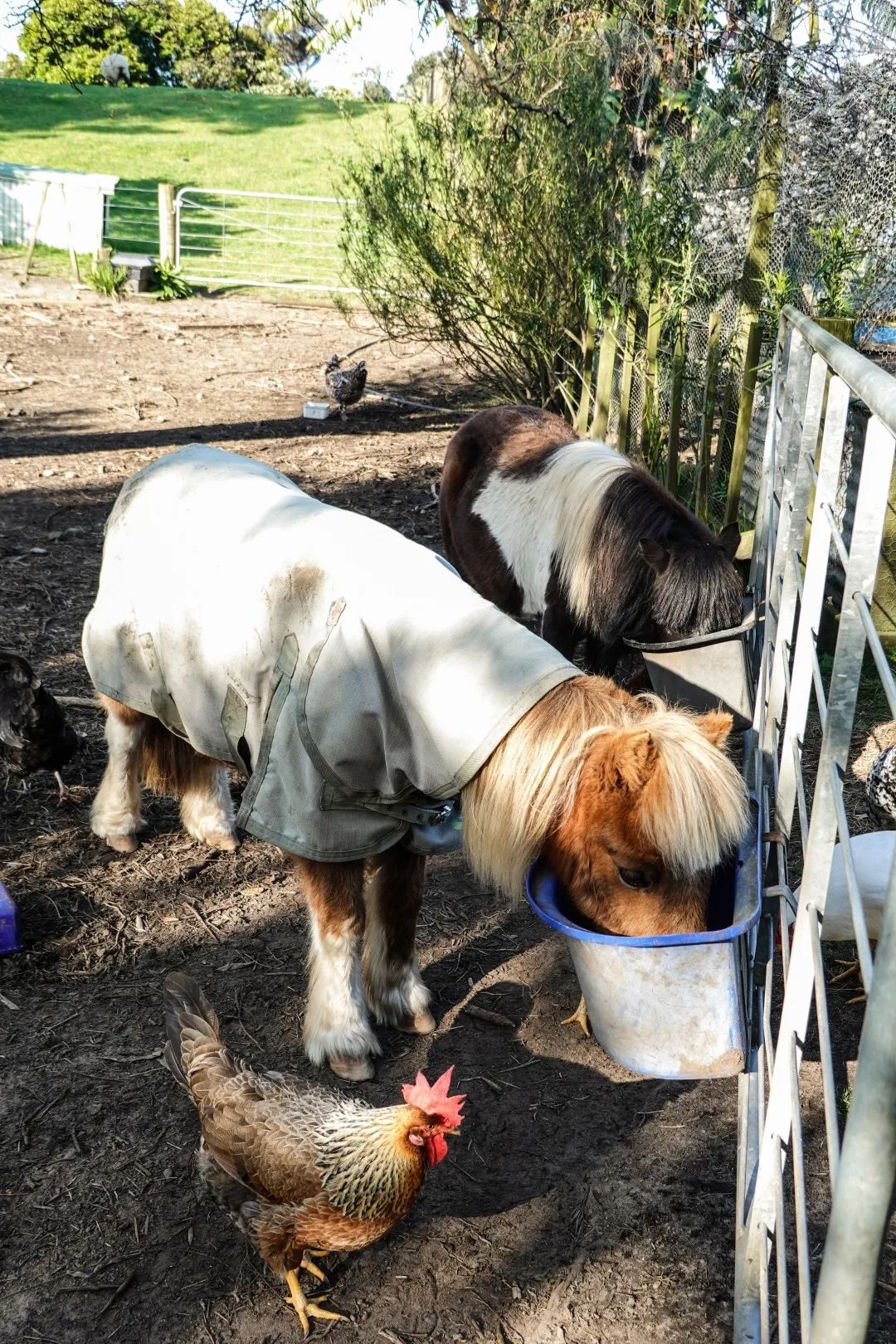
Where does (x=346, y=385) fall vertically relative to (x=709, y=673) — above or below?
above

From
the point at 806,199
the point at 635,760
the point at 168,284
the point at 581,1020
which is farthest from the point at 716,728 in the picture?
the point at 168,284

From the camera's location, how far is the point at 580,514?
4.96 metres

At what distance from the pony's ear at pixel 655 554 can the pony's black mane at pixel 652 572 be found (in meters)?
0.02

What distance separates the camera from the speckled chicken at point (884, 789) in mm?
3977

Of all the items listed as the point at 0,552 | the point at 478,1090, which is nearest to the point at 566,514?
the point at 478,1090

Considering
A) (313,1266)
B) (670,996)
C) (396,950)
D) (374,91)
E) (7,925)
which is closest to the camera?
(670,996)

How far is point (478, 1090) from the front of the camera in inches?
119

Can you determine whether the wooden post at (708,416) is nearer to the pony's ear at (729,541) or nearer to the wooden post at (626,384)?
the wooden post at (626,384)

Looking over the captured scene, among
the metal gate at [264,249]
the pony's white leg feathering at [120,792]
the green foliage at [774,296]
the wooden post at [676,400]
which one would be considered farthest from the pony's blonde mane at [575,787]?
the metal gate at [264,249]

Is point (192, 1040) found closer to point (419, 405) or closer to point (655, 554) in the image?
point (655, 554)

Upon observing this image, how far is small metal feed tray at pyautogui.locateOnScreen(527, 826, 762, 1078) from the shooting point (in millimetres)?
2250

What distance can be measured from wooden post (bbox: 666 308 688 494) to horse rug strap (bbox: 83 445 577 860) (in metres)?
3.64

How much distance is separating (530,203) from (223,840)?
6.81 m

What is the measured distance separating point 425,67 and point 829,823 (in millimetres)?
10323
